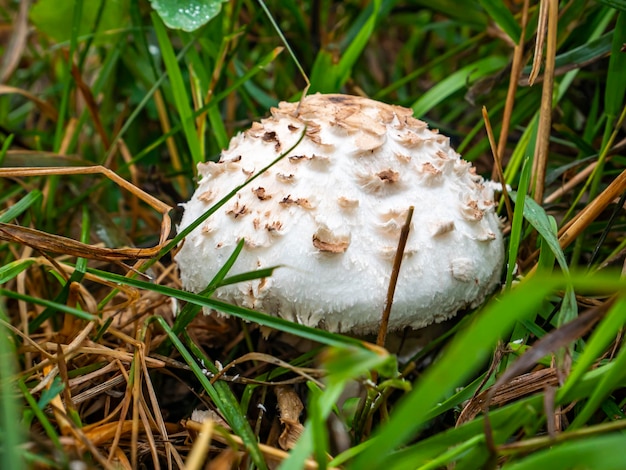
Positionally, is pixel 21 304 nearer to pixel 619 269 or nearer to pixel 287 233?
pixel 287 233

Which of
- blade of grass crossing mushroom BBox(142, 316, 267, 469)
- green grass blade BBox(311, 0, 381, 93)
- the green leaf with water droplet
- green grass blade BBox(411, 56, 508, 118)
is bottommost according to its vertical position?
blade of grass crossing mushroom BBox(142, 316, 267, 469)

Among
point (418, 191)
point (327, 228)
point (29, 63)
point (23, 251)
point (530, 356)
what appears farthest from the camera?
point (29, 63)

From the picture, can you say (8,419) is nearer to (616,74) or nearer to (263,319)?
(263,319)

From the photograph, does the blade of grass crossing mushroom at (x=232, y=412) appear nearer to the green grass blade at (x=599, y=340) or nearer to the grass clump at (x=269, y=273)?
the grass clump at (x=269, y=273)

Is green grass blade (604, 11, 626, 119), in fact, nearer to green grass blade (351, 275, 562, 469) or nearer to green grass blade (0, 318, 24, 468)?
green grass blade (351, 275, 562, 469)

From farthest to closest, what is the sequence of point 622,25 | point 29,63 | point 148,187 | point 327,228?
point 29,63, point 148,187, point 622,25, point 327,228

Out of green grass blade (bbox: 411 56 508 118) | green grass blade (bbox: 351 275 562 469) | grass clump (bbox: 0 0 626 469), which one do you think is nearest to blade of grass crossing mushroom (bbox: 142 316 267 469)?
grass clump (bbox: 0 0 626 469)

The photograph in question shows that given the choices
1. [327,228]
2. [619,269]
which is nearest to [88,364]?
[327,228]

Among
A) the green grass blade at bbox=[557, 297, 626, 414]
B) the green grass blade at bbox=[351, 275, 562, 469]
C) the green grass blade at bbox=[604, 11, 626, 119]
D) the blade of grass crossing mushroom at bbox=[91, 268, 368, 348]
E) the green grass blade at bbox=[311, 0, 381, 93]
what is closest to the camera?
the green grass blade at bbox=[351, 275, 562, 469]
